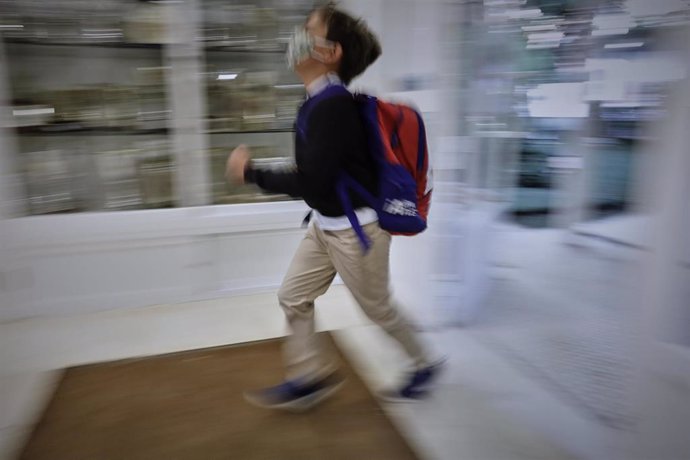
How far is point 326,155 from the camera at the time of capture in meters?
1.39

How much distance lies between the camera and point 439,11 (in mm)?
2160

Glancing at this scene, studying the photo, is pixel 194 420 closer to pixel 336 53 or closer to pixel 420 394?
pixel 420 394

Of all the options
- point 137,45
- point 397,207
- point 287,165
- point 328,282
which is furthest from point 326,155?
point 137,45

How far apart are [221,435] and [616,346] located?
5.27ft

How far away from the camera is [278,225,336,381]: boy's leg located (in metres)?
1.67

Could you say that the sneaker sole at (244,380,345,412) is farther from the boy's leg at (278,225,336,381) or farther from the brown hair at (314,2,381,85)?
the brown hair at (314,2,381,85)

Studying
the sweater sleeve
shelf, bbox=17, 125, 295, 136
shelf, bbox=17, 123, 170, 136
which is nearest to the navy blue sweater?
the sweater sleeve

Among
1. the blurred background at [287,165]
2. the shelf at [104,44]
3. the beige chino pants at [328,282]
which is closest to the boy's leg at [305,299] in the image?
the beige chino pants at [328,282]

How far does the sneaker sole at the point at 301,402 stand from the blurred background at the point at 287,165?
1.21 feet

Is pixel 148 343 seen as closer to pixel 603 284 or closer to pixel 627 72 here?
pixel 603 284

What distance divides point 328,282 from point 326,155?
52 centimetres

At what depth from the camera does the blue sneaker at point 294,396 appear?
1.74m

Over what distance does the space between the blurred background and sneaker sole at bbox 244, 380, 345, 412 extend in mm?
369

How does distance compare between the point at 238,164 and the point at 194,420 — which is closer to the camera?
the point at 238,164
